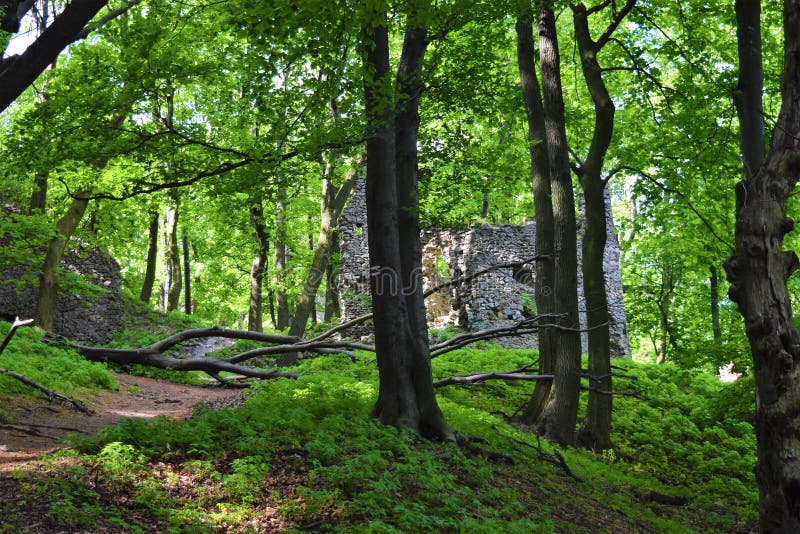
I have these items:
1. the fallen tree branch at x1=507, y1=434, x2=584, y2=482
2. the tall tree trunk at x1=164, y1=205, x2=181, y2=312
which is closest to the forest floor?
the fallen tree branch at x1=507, y1=434, x2=584, y2=482

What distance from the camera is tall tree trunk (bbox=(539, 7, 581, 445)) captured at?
8.85 metres

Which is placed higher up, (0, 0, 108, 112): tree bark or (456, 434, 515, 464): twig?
(0, 0, 108, 112): tree bark

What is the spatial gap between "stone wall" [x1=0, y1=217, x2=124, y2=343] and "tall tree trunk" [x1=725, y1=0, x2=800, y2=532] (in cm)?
1472

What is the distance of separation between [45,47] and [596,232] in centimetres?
749

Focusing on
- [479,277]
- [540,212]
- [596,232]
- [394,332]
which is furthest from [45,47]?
[479,277]

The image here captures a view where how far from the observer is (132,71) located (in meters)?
7.12

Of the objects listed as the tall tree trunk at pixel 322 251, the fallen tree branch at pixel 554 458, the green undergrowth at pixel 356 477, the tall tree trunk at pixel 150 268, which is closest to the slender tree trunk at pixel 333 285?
the tall tree trunk at pixel 322 251

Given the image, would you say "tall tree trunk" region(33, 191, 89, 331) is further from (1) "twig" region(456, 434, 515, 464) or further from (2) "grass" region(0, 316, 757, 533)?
(1) "twig" region(456, 434, 515, 464)

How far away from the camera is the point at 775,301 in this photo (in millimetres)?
5129

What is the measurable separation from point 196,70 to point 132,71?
1493mm

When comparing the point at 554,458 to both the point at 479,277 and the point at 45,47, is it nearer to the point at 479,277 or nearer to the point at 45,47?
the point at 45,47

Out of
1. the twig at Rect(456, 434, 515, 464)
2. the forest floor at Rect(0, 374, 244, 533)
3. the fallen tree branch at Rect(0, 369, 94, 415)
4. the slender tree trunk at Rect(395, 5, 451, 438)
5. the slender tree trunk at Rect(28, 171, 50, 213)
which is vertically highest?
the slender tree trunk at Rect(28, 171, 50, 213)

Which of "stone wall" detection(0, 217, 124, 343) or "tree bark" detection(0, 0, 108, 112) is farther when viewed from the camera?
"stone wall" detection(0, 217, 124, 343)

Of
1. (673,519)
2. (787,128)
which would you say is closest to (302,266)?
(673,519)
